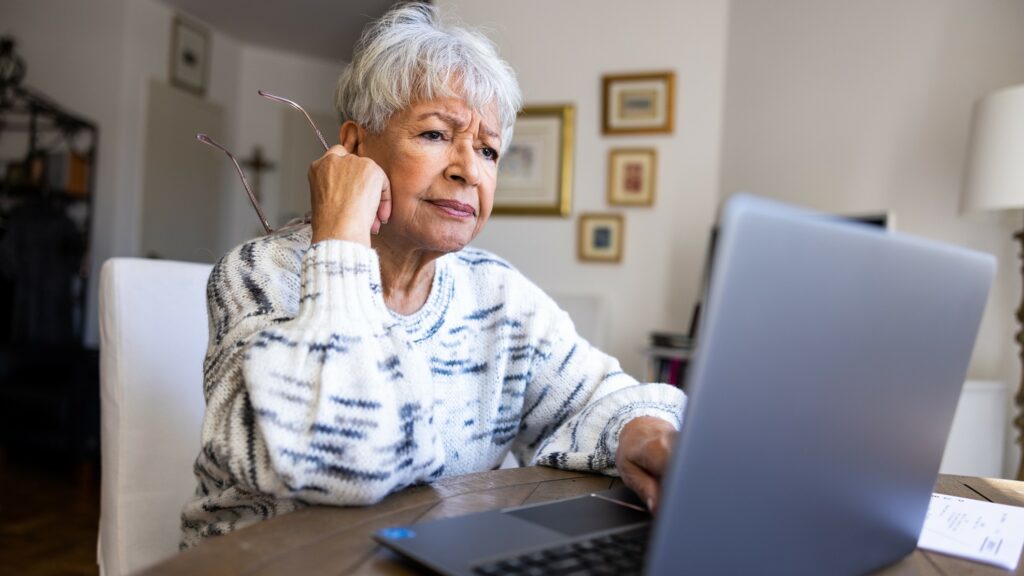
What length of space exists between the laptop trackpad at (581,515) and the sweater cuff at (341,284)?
10.4 inches

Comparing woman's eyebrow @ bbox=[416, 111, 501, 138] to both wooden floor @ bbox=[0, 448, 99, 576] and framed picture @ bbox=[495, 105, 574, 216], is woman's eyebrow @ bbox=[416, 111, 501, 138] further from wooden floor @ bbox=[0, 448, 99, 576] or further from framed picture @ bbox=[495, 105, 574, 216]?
framed picture @ bbox=[495, 105, 574, 216]

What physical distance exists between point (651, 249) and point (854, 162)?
0.98 meters

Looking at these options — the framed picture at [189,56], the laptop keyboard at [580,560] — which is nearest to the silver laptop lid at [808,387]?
the laptop keyboard at [580,560]

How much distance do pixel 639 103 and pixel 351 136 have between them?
8.39 ft

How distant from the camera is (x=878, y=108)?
3.45 meters

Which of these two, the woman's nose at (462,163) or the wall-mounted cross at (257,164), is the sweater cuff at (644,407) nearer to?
the woman's nose at (462,163)

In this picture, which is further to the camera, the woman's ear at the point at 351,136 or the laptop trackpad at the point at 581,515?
the woman's ear at the point at 351,136

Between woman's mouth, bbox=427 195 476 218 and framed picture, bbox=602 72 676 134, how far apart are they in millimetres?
2577

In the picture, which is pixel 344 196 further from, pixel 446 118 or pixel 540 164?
pixel 540 164

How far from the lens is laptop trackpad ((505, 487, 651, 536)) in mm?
656

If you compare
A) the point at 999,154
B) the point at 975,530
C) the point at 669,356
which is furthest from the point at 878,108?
the point at 975,530

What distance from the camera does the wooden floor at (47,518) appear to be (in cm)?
263

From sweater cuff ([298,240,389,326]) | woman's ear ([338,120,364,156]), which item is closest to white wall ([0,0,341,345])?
woman's ear ([338,120,364,156])

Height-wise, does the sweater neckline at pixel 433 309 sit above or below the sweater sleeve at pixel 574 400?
above
